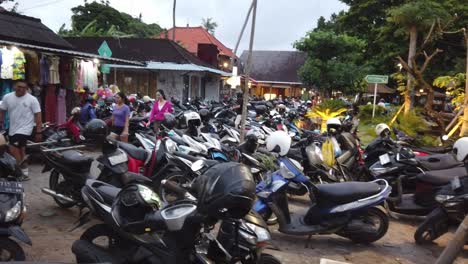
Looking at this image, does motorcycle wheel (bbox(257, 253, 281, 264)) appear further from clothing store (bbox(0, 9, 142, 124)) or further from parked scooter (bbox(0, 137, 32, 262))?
clothing store (bbox(0, 9, 142, 124))

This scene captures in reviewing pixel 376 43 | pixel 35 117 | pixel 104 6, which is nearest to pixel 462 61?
pixel 376 43

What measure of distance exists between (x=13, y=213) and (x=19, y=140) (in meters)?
3.66

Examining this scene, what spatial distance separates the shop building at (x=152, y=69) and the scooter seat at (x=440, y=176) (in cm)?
1676

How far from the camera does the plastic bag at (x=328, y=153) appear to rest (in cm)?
699

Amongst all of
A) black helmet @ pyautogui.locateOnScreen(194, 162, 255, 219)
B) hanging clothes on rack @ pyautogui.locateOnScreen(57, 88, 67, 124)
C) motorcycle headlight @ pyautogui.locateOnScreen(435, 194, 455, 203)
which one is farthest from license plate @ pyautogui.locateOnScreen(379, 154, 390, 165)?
hanging clothes on rack @ pyautogui.locateOnScreen(57, 88, 67, 124)

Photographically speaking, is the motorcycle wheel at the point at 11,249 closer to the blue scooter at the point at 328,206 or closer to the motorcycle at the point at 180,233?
the motorcycle at the point at 180,233

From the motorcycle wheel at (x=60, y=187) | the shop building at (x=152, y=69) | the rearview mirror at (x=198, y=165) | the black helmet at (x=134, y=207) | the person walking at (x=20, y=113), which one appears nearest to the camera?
the black helmet at (x=134, y=207)

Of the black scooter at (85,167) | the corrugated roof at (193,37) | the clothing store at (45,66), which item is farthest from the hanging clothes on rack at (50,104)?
the corrugated roof at (193,37)

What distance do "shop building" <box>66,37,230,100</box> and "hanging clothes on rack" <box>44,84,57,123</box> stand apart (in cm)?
1182

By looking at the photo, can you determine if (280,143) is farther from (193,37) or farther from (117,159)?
(193,37)

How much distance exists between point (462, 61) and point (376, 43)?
683 cm

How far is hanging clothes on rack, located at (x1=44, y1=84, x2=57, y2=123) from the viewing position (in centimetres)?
975

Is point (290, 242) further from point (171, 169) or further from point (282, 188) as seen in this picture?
point (171, 169)

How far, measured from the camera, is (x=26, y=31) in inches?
395
